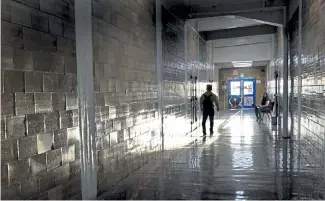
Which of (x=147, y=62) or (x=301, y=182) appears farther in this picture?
(x=147, y=62)

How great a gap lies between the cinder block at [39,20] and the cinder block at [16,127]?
0.88 meters

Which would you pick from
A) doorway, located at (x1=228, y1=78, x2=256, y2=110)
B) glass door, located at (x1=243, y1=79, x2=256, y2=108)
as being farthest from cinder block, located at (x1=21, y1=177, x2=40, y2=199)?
glass door, located at (x1=243, y1=79, x2=256, y2=108)

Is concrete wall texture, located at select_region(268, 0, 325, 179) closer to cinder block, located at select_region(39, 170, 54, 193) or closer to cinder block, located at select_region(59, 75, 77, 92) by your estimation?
cinder block, located at select_region(59, 75, 77, 92)

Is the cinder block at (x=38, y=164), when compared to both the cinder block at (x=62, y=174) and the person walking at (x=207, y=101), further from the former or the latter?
the person walking at (x=207, y=101)

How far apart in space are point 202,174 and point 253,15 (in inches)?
226

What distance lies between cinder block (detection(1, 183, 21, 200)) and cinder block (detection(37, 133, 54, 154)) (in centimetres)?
40

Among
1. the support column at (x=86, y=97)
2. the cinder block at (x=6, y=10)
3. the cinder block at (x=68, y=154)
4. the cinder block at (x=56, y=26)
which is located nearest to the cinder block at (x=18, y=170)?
the cinder block at (x=68, y=154)

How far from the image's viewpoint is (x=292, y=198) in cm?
369

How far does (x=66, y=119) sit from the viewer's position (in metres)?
3.36

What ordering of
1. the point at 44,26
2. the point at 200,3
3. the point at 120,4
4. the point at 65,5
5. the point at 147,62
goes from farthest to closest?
the point at 200,3
the point at 147,62
the point at 120,4
the point at 65,5
the point at 44,26

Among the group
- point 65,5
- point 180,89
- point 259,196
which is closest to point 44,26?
point 65,5

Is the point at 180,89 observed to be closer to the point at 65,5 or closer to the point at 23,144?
the point at 65,5

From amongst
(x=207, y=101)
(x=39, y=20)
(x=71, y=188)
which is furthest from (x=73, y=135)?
(x=207, y=101)

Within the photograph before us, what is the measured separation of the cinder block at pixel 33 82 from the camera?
2762mm
